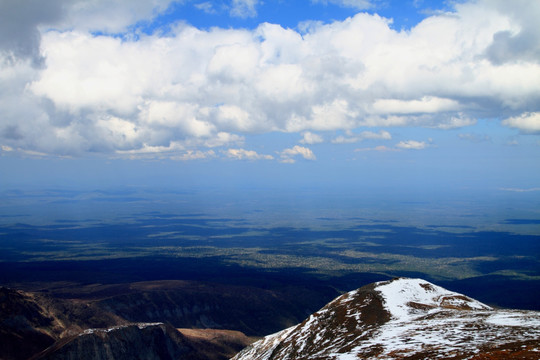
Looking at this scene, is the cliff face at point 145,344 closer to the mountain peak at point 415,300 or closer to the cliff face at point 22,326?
the cliff face at point 22,326

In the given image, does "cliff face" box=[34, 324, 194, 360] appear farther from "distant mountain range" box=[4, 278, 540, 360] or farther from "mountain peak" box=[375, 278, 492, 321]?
"mountain peak" box=[375, 278, 492, 321]

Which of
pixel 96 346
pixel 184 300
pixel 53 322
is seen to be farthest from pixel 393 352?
pixel 184 300

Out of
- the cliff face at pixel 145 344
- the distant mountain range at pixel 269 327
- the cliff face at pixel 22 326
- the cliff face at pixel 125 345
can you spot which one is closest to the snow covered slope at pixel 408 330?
the distant mountain range at pixel 269 327

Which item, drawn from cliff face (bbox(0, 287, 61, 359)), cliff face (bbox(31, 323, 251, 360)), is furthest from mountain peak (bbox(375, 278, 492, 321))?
cliff face (bbox(0, 287, 61, 359))

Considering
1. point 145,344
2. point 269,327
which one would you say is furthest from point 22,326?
point 269,327

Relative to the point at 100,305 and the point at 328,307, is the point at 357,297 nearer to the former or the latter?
the point at 328,307

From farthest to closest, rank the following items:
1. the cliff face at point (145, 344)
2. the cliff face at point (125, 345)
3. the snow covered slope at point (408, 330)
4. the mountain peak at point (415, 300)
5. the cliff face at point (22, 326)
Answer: the cliff face at point (22, 326)
the cliff face at point (145, 344)
the cliff face at point (125, 345)
the mountain peak at point (415, 300)
the snow covered slope at point (408, 330)
